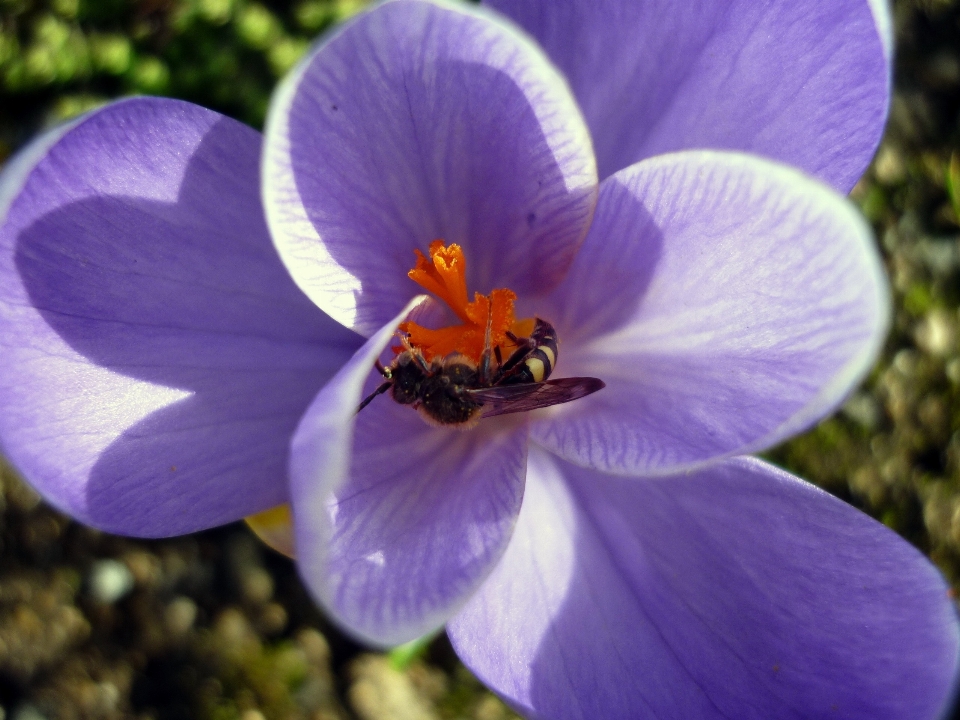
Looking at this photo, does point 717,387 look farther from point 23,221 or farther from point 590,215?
point 23,221

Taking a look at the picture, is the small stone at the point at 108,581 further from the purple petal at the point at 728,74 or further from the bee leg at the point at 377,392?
the purple petal at the point at 728,74

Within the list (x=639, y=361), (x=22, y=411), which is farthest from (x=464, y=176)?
(x=22, y=411)

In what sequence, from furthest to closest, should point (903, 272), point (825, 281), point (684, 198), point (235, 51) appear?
point (903, 272) < point (235, 51) < point (684, 198) < point (825, 281)

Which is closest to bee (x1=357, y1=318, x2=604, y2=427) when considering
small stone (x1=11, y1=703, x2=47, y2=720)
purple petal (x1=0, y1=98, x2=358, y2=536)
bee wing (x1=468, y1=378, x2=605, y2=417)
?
bee wing (x1=468, y1=378, x2=605, y2=417)

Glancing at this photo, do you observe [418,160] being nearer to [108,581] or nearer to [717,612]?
[717,612]

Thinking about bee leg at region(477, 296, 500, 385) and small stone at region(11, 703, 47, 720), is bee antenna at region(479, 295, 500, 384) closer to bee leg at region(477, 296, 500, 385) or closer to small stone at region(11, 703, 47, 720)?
bee leg at region(477, 296, 500, 385)

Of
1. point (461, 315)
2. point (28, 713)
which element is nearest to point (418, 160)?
point (461, 315)

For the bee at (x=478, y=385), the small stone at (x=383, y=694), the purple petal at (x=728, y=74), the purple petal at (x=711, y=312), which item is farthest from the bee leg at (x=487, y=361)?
the small stone at (x=383, y=694)
